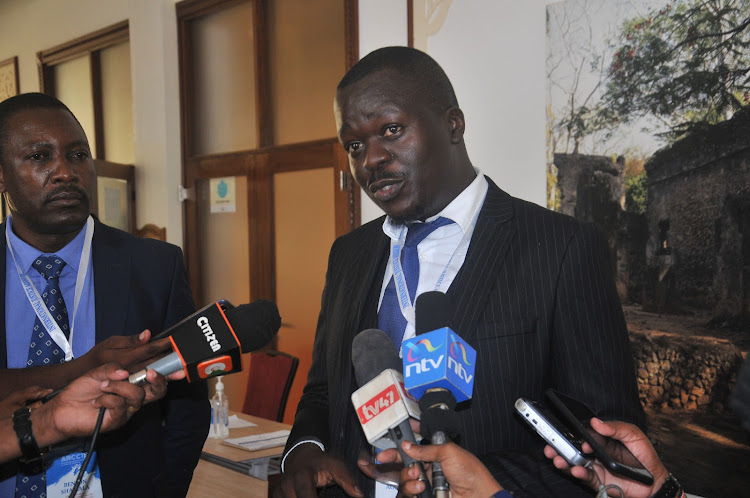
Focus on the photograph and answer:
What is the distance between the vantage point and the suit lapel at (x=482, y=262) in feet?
4.53

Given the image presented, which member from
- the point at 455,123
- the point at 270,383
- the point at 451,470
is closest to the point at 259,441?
the point at 270,383

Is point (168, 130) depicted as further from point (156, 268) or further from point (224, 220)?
point (156, 268)

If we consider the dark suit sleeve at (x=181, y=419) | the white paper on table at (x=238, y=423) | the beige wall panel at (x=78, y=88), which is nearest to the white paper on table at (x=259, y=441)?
the white paper on table at (x=238, y=423)

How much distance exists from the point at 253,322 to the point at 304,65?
3.94m

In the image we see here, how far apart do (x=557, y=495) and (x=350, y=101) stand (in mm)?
943

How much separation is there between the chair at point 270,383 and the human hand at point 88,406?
7.96 ft

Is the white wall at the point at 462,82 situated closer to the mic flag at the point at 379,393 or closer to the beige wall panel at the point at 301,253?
the beige wall panel at the point at 301,253

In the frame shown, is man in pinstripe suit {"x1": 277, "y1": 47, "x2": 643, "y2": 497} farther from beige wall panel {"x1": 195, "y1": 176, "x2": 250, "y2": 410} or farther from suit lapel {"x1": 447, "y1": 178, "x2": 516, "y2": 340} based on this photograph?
beige wall panel {"x1": 195, "y1": 176, "x2": 250, "y2": 410}

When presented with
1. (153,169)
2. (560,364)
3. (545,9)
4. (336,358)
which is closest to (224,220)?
(153,169)

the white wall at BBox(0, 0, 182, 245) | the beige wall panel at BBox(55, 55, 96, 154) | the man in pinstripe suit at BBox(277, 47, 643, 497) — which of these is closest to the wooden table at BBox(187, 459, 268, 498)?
the man in pinstripe suit at BBox(277, 47, 643, 497)

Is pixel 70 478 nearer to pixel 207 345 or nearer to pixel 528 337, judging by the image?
pixel 207 345

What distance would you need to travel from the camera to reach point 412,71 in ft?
5.20

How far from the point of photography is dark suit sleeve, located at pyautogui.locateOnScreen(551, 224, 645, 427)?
1.32m

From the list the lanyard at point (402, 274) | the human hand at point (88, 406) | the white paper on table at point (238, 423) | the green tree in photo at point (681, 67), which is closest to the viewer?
the human hand at point (88, 406)
